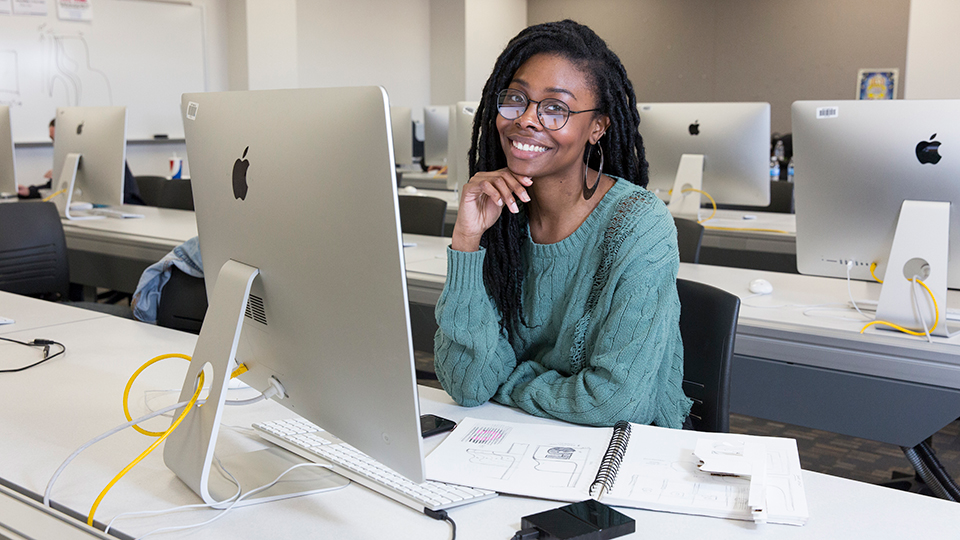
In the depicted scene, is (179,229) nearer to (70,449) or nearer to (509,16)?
(70,449)

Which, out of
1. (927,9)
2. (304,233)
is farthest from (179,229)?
(927,9)

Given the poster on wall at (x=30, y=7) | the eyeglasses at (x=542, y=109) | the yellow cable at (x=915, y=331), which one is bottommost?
the yellow cable at (x=915, y=331)

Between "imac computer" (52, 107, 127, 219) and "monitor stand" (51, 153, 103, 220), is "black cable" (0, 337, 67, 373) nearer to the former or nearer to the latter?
"imac computer" (52, 107, 127, 219)

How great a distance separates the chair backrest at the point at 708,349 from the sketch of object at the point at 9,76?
17.6 feet

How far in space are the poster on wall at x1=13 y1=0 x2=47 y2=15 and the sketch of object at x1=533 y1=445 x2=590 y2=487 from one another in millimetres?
5606

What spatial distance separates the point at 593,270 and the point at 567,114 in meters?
0.26

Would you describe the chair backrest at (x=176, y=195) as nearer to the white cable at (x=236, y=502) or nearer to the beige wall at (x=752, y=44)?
the white cable at (x=236, y=502)

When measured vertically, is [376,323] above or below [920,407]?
above

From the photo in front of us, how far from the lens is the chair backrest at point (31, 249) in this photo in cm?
272

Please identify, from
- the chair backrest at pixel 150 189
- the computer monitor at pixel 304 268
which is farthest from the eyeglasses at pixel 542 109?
the chair backrest at pixel 150 189

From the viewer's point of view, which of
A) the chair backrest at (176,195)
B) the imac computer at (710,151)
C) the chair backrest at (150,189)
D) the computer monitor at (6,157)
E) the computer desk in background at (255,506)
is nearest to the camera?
the computer desk in background at (255,506)

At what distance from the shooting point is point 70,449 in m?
1.14

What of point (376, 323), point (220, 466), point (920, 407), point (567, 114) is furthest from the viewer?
point (920, 407)

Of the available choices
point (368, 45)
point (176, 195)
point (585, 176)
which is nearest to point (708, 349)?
point (585, 176)
